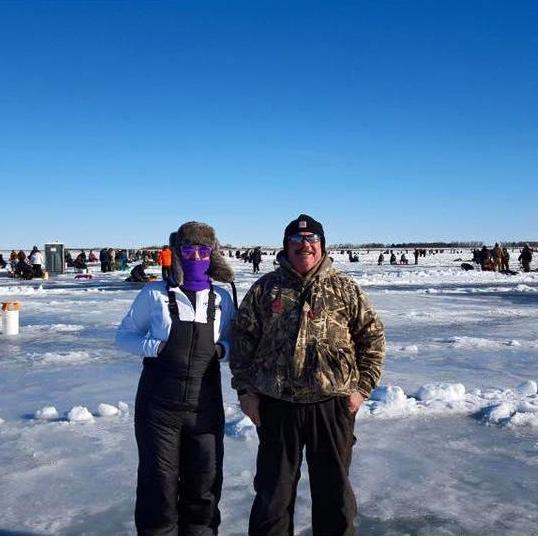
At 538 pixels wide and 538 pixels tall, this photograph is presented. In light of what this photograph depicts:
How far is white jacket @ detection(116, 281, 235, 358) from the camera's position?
2715 millimetres

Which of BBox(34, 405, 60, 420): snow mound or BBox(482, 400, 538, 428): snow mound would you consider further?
BBox(34, 405, 60, 420): snow mound

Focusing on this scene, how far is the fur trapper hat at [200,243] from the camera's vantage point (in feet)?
9.13

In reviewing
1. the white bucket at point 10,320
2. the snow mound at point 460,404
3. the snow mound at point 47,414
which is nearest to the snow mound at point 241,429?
the snow mound at point 460,404

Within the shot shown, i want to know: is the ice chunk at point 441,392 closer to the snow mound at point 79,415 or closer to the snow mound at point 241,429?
the snow mound at point 241,429

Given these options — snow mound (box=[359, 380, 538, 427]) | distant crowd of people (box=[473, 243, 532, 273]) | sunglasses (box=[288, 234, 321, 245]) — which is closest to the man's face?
sunglasses (box=[288, 234, 321, 245])

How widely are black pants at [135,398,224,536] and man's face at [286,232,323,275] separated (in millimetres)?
859

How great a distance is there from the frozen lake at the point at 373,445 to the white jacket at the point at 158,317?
1.19 meters

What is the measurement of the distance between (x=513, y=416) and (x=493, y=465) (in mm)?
1217

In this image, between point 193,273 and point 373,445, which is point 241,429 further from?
point 193,273

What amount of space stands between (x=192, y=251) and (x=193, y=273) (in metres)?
0.11


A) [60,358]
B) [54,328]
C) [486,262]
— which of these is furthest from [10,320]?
[486,262]

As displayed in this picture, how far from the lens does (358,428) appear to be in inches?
196

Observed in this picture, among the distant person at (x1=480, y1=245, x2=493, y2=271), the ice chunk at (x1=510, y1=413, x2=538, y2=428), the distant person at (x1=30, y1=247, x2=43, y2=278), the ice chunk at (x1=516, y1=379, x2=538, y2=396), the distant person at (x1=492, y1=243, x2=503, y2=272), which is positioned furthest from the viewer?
the distant person at (x1=480, y1=245, x2=493, y2=271)

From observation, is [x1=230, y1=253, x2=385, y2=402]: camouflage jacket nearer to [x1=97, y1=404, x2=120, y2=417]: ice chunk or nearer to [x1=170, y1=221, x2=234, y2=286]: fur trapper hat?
[x1=170, y1=221, x2=234, y2=286]: fur trapper hat
